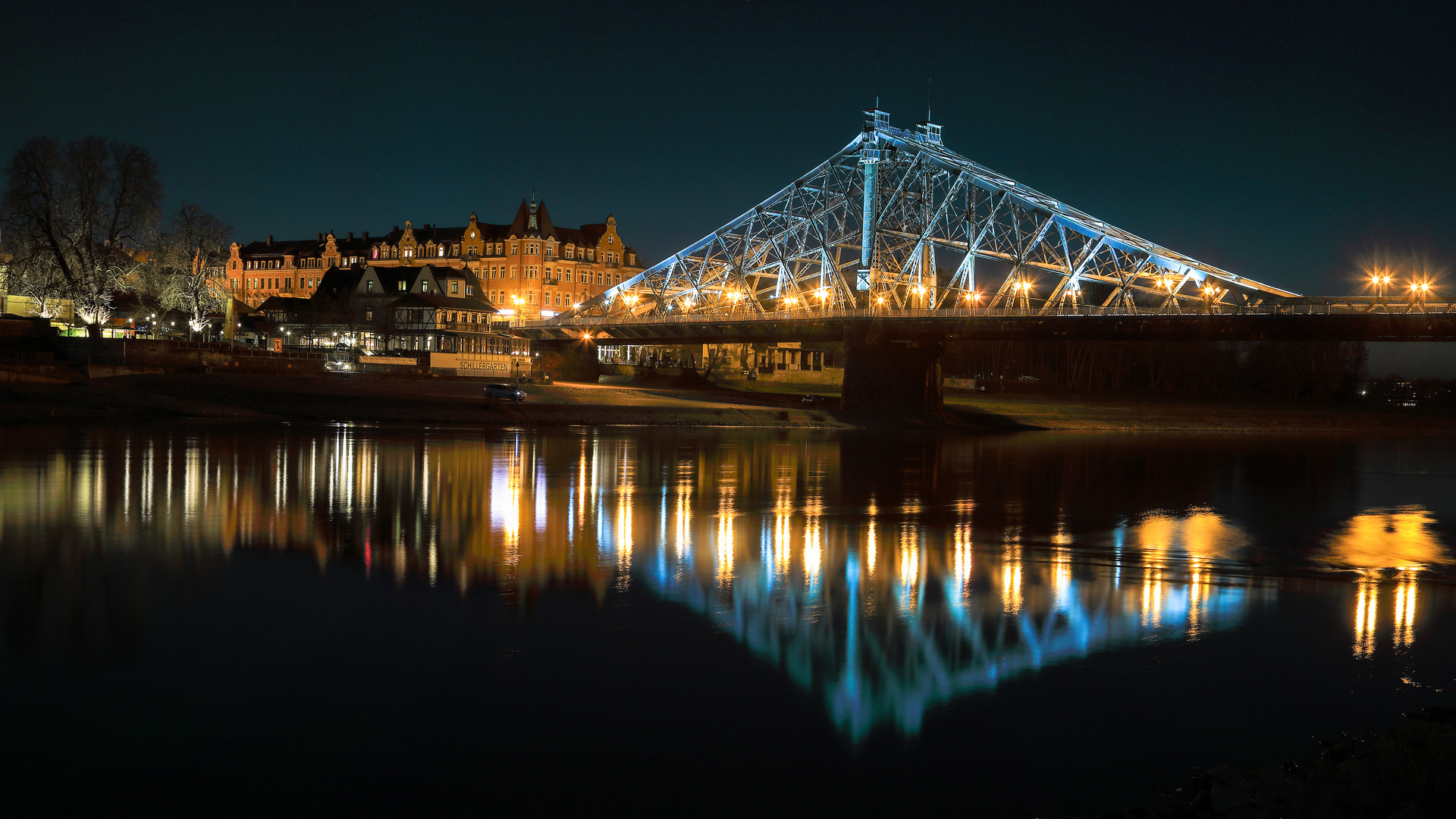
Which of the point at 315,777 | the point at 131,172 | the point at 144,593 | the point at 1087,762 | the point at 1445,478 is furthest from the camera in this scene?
the point at 131,172

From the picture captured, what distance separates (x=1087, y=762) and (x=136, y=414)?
45.3 meters

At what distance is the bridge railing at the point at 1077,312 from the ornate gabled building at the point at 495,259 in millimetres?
53113

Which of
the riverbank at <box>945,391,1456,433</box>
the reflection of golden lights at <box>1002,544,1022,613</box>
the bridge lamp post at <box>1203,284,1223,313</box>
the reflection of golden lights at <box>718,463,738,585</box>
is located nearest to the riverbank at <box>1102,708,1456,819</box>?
the reflection of golden lights at <box>1002,544,1022,613</box>

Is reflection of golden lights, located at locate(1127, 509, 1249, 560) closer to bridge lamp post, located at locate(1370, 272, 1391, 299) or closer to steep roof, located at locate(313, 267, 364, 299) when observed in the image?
bridge lamp post, located at locate(1370, 272, 1391, 299)

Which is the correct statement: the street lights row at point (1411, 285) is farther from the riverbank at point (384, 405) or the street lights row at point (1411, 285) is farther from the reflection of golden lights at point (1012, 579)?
the reflection of golden lights at point (1012, 579)

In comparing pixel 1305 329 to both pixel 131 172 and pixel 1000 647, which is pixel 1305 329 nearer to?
pixel 1000 647

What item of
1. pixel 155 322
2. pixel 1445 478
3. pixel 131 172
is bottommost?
pixel 1445 478

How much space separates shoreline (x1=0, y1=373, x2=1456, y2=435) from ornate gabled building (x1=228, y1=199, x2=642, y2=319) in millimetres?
60616

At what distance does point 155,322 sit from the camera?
86.8 metres

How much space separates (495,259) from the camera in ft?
481

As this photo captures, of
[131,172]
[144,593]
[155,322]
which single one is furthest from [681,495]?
[155,322]

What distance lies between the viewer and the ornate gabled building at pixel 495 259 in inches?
5659

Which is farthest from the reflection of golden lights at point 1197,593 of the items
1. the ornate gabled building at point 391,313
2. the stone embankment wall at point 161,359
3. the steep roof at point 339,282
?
the steep roof at point 339,282

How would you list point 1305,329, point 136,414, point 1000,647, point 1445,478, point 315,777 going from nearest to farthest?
point 315,777 < point 1000,647 < point 1445,478 < point 136,414 < point 1305,329
